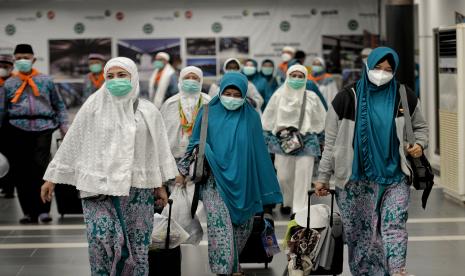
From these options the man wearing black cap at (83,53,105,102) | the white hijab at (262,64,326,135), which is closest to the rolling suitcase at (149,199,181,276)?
the white hijab at (262,64,326,135)

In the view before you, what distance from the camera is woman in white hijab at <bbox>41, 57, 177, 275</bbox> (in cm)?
647

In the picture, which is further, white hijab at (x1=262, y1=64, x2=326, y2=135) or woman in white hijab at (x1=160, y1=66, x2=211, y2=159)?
white hijab at (x1=262, y1=64, x2=326, y2=135)

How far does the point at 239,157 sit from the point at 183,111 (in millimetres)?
2413

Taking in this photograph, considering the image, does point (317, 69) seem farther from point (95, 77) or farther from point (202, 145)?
point (202, 145)

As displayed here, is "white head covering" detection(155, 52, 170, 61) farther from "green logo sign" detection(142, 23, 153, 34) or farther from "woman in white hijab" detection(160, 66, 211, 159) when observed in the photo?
"woman in white hijab" detection(160, 66, 211, 159)

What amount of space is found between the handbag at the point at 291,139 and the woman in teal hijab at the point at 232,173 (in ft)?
9.89

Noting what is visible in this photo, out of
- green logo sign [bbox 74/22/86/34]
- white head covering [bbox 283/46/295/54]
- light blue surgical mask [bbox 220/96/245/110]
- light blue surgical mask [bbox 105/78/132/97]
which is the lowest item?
light blue surgical mask [bbox 220/96/245/110]

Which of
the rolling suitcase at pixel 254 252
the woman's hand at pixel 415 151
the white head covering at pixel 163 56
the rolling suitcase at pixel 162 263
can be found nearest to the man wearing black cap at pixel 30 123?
the rolling suitcase at pixel 254 252

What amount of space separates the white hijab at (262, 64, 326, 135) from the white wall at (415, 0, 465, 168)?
4.43 meters

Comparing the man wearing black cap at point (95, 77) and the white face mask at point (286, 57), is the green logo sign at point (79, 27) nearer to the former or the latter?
the white face mask at point (286, 57)

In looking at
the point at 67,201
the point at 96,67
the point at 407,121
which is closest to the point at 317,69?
the point at 96,67

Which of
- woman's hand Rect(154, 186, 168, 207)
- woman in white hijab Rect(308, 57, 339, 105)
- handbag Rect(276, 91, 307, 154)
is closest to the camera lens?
woman's hand Rect(154, 186, 168, 207)

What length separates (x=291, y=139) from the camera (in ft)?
35.1

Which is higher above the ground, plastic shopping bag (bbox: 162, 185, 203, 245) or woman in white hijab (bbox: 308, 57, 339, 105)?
woman in white hijab (bbox: 308, 57, 339, 105)
